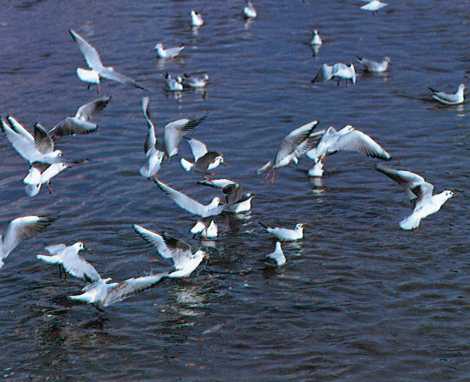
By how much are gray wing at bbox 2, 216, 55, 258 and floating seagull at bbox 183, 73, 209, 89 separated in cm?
844

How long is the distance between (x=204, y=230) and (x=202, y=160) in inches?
82.0

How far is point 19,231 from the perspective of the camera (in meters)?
14.7

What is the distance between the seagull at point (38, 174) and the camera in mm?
16547

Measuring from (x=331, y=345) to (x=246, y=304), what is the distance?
148 cm

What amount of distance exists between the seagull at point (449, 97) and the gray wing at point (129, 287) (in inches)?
372

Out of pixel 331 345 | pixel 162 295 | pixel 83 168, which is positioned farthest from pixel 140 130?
pixel 331 345

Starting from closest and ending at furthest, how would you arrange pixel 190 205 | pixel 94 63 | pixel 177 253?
pixel 177 253 → pixel 190 205 → pixel 94 63

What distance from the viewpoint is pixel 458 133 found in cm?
1978

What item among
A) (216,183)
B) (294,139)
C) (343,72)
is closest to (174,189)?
(216,183)

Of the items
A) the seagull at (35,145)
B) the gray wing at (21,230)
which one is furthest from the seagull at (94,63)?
the gray wing at (21,230)

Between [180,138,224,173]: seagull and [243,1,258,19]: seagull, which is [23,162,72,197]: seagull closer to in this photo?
[180,138,224,173]: seagull

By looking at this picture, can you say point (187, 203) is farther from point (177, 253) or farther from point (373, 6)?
point (373, 6)

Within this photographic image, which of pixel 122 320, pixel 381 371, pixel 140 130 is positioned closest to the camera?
pixel 381 371

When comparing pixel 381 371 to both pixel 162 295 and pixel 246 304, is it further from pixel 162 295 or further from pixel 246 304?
pixel 162 295
